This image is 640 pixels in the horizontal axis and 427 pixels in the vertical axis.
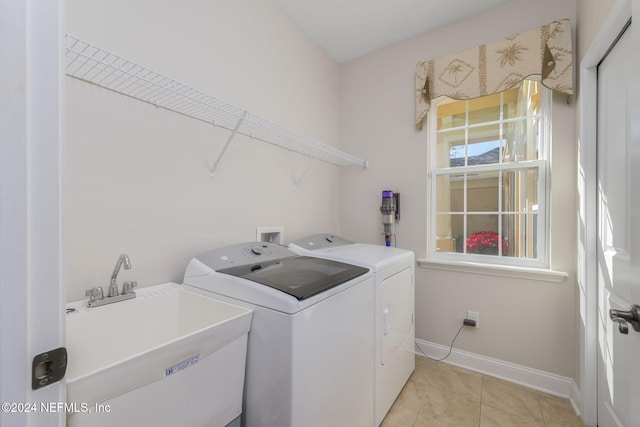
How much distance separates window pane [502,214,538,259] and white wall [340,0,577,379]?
16cm

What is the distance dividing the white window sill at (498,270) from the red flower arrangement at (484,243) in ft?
0.44

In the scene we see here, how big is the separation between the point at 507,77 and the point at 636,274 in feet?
5.63

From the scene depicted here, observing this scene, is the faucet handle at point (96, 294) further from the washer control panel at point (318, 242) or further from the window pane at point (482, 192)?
the window pane at point (482, 192)

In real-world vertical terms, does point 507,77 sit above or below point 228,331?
above

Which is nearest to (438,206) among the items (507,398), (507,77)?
(507,77)

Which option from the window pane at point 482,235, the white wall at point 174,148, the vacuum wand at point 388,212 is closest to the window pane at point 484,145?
the window pane at point 482,235

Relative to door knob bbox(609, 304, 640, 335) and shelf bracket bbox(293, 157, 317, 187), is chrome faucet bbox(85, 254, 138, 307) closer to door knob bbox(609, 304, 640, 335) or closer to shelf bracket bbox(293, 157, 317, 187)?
shelf bracket bbox(293, 157, 317, 187)

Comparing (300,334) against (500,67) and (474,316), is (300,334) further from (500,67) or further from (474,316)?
(500,67)

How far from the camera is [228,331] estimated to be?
3.30ft

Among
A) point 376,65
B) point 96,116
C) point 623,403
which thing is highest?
point 376,65

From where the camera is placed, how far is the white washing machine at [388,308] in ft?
5.28

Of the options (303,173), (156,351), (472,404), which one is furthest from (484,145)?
(156,351)

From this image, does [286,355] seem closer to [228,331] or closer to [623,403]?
[228,331]

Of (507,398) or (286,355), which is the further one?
(507,398)
